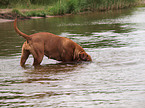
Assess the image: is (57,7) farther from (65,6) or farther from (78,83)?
(78,83)

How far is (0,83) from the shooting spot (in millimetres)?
6504

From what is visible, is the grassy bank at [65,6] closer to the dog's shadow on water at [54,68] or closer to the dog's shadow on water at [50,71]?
the dog's shadow on water at [54,68]

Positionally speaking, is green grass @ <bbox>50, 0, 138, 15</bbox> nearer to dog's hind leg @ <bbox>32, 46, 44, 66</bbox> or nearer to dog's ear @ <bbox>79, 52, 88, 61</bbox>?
dog's ear @ <bbox>79, 52, 88, 61</bbox>

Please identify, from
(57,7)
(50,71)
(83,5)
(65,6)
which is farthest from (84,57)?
(83,5)

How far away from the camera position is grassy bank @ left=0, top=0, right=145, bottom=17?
39.3 meters

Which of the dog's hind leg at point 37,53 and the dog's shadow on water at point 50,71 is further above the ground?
the dog's hind leg at point 37,53

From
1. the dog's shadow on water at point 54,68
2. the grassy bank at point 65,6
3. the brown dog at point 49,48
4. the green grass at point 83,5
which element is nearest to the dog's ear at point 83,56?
the brown dog at point 49,48

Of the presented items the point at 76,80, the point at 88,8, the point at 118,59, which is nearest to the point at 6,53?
the point at 118,59

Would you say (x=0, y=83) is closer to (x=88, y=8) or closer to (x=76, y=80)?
(x=76, y=80)

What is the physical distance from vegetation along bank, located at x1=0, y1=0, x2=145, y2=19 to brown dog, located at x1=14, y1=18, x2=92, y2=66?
25403 mm

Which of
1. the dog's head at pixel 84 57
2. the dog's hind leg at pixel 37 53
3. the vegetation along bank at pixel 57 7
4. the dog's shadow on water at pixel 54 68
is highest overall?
the dog's hind leg at pixel 37 53

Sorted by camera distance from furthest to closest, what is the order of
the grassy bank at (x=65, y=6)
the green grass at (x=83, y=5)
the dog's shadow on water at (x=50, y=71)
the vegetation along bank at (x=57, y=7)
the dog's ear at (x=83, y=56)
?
the green grass at (x=83, y=5) → the grassy bank at (x=65, y=6) → the vegetation along bank at (x=57, y=7) → the dog's ear at (x=83, y=56) → the dog's shadow on water at (x=50, y=71)

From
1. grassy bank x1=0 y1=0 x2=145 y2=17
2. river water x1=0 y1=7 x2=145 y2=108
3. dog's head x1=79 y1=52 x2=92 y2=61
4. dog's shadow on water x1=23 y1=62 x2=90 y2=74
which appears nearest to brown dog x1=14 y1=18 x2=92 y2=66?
dog's head x1=79 y1=52 x2=92 y2=61

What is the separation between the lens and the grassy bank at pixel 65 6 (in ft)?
129
